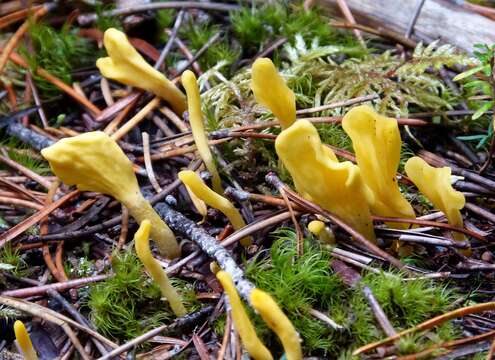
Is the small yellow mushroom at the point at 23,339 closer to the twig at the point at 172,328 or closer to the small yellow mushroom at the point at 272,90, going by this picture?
the twig at the point at 172,328

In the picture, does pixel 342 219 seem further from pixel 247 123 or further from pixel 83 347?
pixel 83 347

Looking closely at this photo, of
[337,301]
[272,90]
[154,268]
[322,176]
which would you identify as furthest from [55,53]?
[337,301]

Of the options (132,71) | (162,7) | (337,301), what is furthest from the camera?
(162,7)

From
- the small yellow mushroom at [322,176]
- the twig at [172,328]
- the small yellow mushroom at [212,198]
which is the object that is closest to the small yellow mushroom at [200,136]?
the small yellow mushroom at [212,198]

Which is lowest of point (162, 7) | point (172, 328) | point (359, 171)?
point (172, 328)

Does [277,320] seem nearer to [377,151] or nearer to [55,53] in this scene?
[377,151]

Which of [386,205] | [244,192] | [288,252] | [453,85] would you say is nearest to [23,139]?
[244,192]

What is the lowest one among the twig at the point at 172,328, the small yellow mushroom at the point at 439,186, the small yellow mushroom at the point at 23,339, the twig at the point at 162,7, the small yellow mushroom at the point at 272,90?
the twig at the point at 172,328
